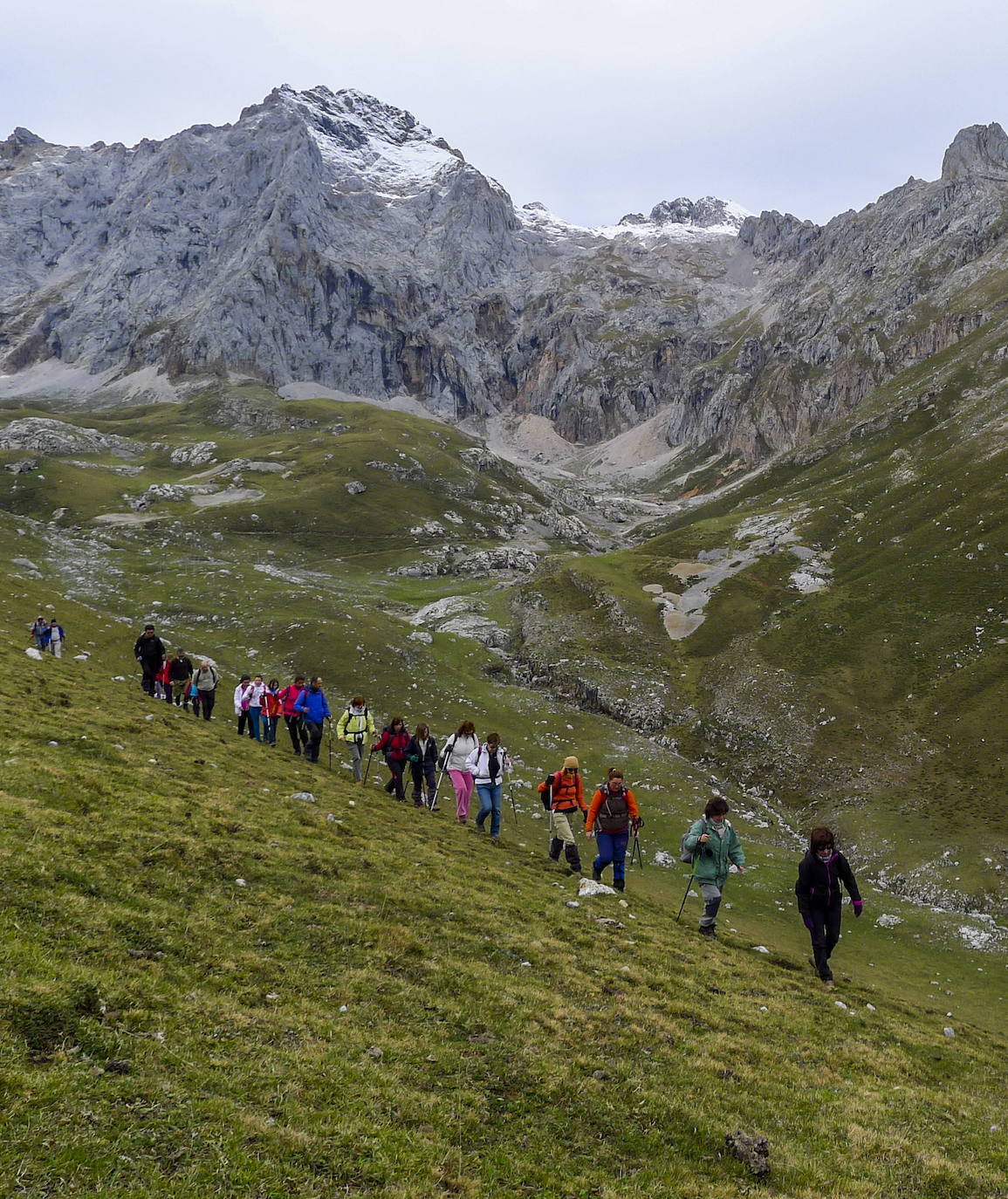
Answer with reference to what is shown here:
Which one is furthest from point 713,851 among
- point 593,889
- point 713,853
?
point 593,889

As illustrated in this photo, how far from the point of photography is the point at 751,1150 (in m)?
10.0

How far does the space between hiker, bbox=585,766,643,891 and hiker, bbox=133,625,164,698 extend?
2440 cm

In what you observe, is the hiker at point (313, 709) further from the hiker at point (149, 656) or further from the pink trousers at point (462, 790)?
the hiker at point (149, 656)

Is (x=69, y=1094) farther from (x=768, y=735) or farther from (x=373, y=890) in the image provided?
(x=768, y=735)

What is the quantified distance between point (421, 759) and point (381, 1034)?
1934 cm

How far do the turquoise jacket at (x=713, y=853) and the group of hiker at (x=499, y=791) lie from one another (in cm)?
3

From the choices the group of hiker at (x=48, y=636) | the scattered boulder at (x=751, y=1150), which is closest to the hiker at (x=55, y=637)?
the group of hiker at (x=48, y=636)

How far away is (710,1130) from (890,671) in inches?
2394

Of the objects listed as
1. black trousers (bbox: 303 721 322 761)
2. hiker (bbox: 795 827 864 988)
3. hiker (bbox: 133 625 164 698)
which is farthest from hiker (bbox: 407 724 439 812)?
hiker (bbox: 795 827 864 988)

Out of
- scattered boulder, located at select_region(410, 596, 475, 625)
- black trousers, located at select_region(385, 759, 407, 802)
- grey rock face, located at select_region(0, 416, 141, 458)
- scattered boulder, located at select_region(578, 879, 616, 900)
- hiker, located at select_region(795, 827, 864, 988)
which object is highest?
grey rock face, located at select_region(0, 416, 141, 458)

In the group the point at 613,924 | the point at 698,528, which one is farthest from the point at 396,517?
the point at 613,924

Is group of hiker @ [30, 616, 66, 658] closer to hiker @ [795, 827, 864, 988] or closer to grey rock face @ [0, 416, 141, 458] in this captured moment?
hiker @ [795, 827, 864, 988]

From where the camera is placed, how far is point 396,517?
175m

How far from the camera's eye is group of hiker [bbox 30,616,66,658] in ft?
137
